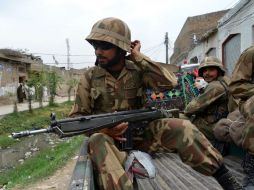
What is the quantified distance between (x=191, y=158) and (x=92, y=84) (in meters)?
1.06

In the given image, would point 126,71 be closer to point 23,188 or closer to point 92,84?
point 92,84

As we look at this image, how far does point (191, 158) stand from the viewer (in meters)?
3.15

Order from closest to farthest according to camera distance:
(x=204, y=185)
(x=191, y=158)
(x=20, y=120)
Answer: (x=191, y=158)
(x=204, y=185)
(x=20, y=120)

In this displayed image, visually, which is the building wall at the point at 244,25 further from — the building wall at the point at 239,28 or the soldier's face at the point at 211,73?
the soldier's face at the point at 211,73

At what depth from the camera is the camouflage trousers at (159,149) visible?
2.79 m

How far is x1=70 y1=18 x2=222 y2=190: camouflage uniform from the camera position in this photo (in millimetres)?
2855

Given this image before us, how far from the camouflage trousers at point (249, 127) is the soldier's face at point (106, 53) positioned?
3.65 feet

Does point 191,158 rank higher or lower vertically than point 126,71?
lower

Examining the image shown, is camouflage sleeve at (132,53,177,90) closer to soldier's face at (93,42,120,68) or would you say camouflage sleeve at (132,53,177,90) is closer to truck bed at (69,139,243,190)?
soldier's face at (93,42,120,68)

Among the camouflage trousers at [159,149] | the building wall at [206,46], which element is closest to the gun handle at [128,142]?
the camouflage trousers at [159,149]

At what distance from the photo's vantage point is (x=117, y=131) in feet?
10.4

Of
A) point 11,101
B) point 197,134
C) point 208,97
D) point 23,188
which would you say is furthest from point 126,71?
point 11,101

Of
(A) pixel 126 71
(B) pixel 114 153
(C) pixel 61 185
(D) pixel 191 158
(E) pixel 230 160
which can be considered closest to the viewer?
(B) pixel 114 153

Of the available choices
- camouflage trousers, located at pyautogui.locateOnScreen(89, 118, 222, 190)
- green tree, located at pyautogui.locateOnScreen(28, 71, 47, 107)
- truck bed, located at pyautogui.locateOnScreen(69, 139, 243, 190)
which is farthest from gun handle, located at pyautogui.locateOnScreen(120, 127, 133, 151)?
green tree, located at pyautogui.locateOnScreen(28, 71, 47, 107)
